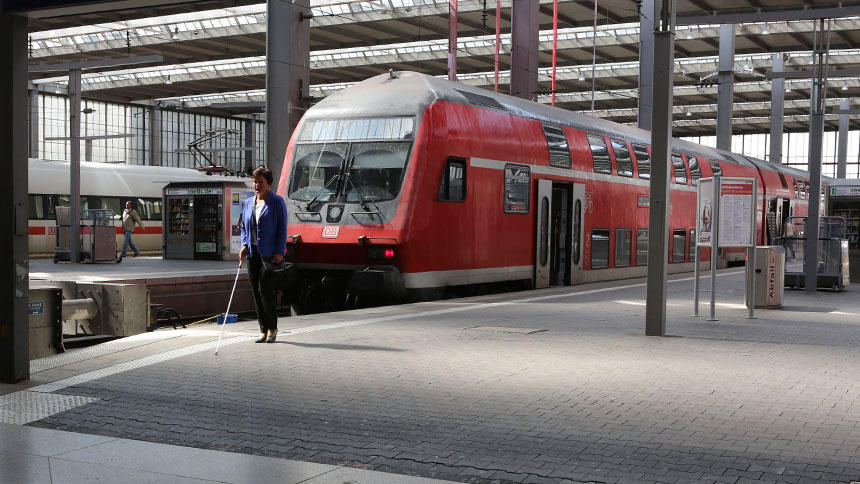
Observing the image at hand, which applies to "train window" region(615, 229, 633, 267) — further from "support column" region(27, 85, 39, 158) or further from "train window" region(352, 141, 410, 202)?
"support column" region(27, 85, 39, 158)

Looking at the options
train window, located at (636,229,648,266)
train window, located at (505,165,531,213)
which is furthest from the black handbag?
train window, located at (636,229,648,266)

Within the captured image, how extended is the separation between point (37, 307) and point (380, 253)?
5.54 meters

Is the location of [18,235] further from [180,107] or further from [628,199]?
[180,107]

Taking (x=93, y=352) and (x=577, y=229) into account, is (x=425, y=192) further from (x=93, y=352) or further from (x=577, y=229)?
(x=93, y=352)

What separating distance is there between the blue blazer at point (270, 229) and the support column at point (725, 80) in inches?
1178

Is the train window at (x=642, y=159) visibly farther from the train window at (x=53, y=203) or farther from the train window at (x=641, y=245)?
the train window at (x=53, y=203)

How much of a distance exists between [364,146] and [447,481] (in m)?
9.83

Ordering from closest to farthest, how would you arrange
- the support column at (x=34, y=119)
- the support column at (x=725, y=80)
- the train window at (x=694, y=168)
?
the train window at (x=694, y=168)
the support column at (x=725, y=80)
the support column at (x=34, y=119)

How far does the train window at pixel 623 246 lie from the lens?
818 inches

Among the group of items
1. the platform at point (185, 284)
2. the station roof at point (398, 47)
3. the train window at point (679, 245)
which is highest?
the station roof at point (398, 47)

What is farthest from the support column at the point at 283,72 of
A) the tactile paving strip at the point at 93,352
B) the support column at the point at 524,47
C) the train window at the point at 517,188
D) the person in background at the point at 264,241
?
the person in background at the point at 264,241

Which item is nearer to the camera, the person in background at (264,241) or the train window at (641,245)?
the person in background at (264,241)

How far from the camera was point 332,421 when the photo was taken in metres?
6.44

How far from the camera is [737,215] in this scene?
44.7 feet
